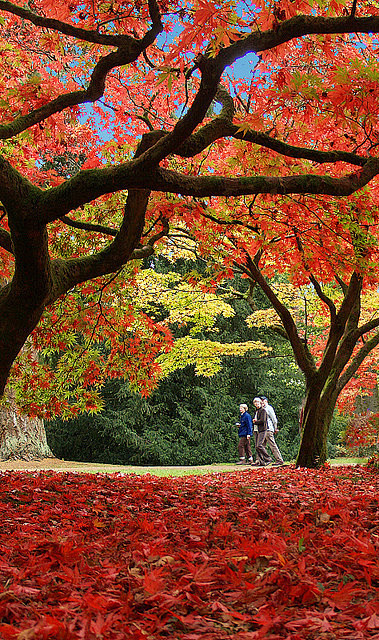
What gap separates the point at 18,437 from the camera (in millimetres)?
13258

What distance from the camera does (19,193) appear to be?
3928mm

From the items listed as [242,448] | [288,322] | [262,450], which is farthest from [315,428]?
[242,448]

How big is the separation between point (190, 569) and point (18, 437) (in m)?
11.8

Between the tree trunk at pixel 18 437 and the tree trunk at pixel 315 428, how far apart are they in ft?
24.3

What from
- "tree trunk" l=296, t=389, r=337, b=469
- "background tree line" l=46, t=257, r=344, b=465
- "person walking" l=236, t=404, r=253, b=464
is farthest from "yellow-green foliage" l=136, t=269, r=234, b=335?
"background tree line" l=46, t=257, r=344, b=465

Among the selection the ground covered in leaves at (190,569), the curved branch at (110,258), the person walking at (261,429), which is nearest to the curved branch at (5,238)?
the curved branch at (110,258)

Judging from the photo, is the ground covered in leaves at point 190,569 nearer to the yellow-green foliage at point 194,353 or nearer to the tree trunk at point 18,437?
the yellow-green foliage at point 194,353

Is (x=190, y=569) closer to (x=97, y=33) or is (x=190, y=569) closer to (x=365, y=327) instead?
(x=97, y=33)

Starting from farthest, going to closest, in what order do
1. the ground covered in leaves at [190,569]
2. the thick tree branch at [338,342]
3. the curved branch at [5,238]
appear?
the thick tree branch at [338,342]
the curved branch at [5,238]
the ground covered in leaves at [190,569]

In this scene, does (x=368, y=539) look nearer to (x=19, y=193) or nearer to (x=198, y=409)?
(x=19, y=193)

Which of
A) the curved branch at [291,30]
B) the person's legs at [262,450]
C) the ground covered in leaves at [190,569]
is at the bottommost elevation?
the ground covered in leaves at [190,569]

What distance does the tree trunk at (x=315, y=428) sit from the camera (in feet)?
28.3

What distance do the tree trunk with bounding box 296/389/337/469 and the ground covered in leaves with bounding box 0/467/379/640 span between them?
4.03 metres

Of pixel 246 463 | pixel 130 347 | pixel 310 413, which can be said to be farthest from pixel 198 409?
pixel 130 347
